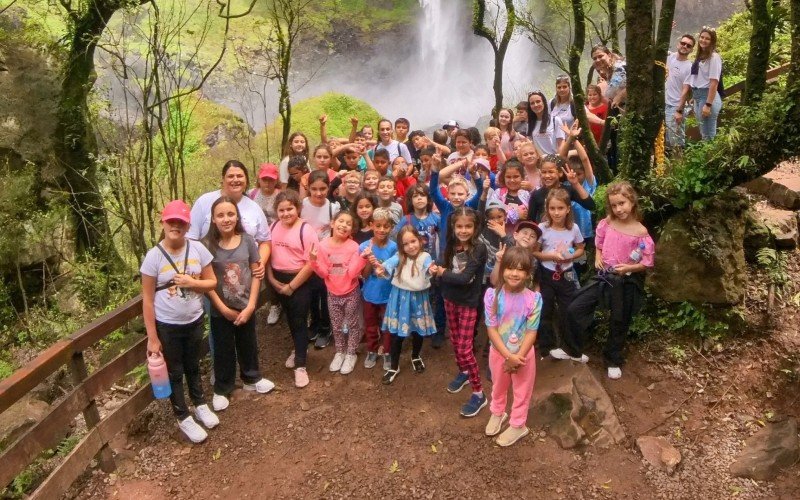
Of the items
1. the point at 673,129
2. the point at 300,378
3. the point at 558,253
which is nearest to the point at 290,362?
the point at 300,378

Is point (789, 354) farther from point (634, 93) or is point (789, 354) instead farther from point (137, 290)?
point (137, 290)

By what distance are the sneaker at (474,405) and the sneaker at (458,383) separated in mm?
230

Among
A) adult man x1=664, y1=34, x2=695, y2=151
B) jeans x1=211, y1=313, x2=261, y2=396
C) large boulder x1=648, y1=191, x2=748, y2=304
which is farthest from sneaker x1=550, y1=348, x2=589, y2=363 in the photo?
adult man x1=664, y1=34, x2=695, y2=151

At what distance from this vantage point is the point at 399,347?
4746mm

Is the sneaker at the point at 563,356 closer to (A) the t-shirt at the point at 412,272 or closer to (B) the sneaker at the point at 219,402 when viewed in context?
(A) the t-shirt at the point at 412,272

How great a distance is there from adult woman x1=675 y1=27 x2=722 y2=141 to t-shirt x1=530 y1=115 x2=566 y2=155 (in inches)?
66.2

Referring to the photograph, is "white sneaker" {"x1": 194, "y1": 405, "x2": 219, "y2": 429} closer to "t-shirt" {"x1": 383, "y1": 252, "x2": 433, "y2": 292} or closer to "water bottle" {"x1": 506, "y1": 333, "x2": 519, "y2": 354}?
"t-shirt" {"x1": 383, "y1": 252, "x2": 433, "y2": 292}

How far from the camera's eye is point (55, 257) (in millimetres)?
9039

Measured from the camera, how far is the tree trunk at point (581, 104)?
5.22 m

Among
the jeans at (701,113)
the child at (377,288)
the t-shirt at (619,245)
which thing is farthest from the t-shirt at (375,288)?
the jeans at (701,113)

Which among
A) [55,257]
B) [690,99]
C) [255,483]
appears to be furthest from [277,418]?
[55,257]

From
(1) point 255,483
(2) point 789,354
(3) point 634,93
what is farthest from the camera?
(3) point 634,93

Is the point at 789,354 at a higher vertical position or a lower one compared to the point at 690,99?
lower

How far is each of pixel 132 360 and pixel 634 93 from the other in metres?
4.89
